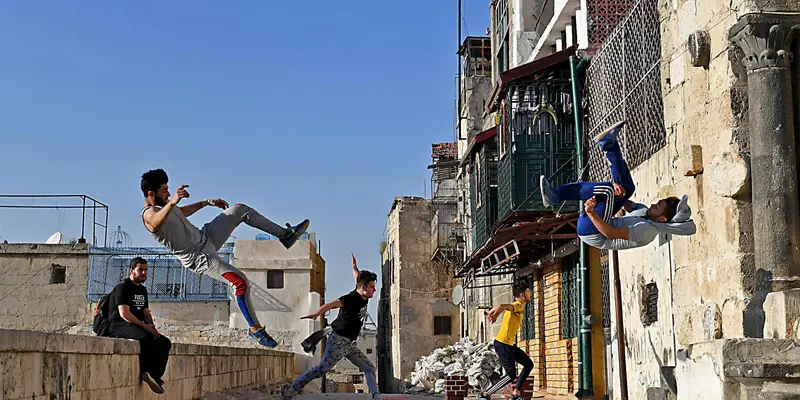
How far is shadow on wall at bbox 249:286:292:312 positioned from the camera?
35875 mm

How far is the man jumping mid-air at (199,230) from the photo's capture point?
836 centimetres

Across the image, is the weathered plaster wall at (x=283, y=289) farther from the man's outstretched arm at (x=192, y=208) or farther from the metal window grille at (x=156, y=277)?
the man's outstretched arm at (x=192, y=208)

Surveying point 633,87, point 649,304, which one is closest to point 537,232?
point 633,87

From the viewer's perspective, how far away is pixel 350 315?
479 inches

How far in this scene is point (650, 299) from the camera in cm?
1146

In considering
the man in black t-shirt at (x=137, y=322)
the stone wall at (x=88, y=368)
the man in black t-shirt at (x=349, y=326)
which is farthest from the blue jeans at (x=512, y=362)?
the man in black t-shirt at (x=137, y=322)

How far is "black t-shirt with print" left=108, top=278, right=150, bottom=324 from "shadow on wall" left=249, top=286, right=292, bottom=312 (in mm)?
26237

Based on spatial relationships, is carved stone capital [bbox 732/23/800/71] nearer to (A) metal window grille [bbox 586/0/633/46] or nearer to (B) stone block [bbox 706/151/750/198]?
(B) stone block [bbox 706/151/750/198]

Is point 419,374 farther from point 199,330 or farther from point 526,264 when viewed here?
point 199,330

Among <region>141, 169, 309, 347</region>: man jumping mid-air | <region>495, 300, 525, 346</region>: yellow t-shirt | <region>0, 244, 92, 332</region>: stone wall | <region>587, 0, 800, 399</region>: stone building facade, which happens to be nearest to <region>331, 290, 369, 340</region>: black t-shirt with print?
<region>495, 300, 525, 346</region>: yellow t-shirt

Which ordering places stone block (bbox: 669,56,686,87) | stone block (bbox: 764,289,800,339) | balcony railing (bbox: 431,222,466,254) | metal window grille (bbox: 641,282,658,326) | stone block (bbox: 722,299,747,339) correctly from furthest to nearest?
1. balcony railing (bbox: 431,222,466,254)
2. metal window grille (bbox: 641,282,658,326)
3. stone block (bbox: 669,56,686,87)
4. stone block (bbox: 722,299,747,339)
5. stone block (bbox: 764,289,800,339)

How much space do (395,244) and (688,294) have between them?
99.0ft

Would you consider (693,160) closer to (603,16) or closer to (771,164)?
(771,164)

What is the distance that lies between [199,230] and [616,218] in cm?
378
